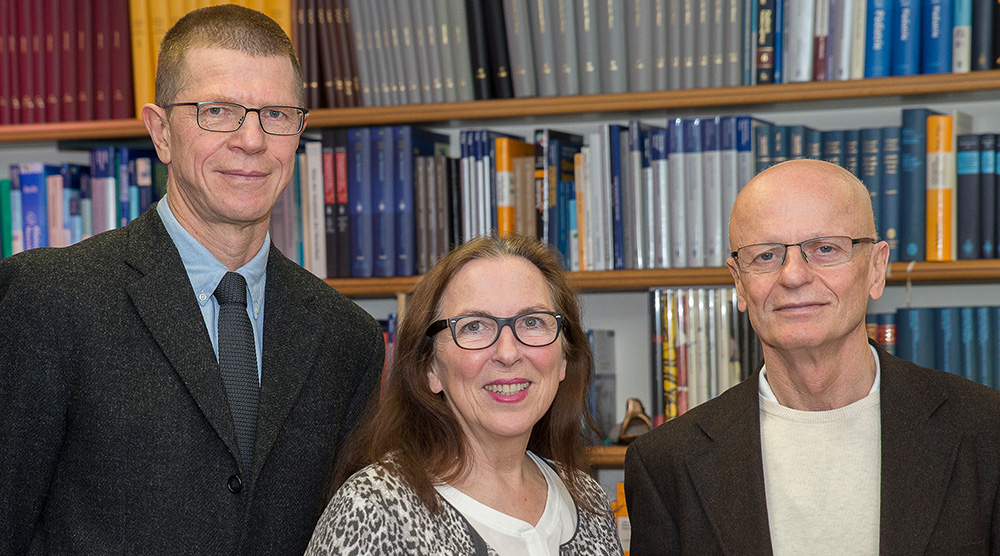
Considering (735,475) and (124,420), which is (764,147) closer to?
(735,475)

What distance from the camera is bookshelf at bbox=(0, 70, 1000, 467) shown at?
2.50 m

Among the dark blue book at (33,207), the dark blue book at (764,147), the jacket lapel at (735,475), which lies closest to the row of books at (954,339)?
the dark blue book at (764,147)

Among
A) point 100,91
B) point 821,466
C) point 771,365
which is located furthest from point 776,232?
point 100,91

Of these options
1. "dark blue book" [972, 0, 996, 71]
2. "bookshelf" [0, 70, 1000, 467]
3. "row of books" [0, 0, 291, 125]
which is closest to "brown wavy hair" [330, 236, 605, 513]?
"bookshelf" [0, 70, 1000, 467]

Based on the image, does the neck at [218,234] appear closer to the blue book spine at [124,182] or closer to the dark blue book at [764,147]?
the blue book spine at [124,182]

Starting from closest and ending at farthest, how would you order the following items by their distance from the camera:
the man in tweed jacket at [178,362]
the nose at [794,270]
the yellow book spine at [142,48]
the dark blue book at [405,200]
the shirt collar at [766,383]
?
the man in tweed jacket at [178,362]
the nose at [794,270]
the shirt collar at [766,383]
the dark blue book at [405,200]
the yellow book spine at [142,48]

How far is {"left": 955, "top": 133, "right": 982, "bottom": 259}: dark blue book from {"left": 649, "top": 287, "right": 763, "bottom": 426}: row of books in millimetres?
570

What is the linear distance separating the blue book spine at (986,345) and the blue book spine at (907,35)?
2.10 feet

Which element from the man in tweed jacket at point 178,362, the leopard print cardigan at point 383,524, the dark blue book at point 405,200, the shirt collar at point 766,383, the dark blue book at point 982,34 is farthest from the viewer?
the dark blue book at point 405,200

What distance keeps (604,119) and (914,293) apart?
1.02 meters

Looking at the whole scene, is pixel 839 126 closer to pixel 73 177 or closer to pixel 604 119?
pixel 604 119

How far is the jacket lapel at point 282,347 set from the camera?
173 centimetres

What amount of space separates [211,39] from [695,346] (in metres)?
1.52

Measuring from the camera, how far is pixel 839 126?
2875 mm
